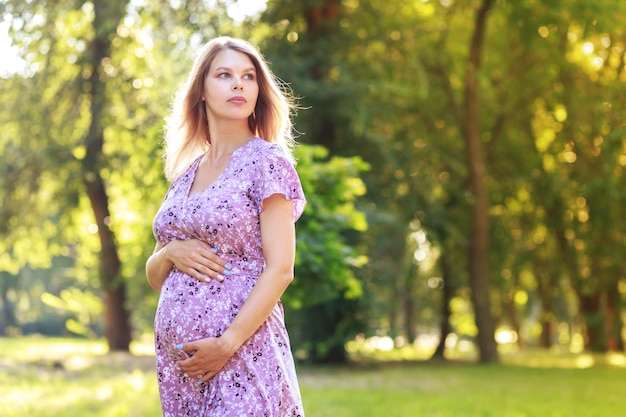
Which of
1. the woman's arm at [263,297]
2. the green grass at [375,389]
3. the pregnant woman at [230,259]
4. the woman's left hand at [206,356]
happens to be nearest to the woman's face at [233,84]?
the pregnant woman at [230,259]

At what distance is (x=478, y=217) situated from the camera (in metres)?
21.3

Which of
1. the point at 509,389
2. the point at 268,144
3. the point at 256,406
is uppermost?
the point at 268,144

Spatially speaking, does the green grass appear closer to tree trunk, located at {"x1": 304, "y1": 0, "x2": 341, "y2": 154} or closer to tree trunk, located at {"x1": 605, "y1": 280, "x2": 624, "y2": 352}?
tree trunk, located at {"x1": 304, "y1": 0, "x2": 341, "y2": 154}

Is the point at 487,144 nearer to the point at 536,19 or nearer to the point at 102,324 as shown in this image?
the point at 536,19

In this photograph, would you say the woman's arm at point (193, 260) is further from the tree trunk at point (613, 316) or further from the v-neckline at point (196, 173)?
the tree trunk at point (613, 316)

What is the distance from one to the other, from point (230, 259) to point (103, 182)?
18.9m

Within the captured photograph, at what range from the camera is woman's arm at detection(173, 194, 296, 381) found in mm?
2854

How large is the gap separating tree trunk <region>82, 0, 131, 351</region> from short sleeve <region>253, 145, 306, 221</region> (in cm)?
1361

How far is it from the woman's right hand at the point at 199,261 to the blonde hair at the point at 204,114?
0.40m

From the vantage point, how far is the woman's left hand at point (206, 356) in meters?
2.85

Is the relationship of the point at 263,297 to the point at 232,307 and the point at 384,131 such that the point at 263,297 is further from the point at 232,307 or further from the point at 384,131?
the point at 384,131

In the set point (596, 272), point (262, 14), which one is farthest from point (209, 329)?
point (596, 272)

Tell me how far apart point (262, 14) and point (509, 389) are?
7.72m

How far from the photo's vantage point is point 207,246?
3010 millimetres
